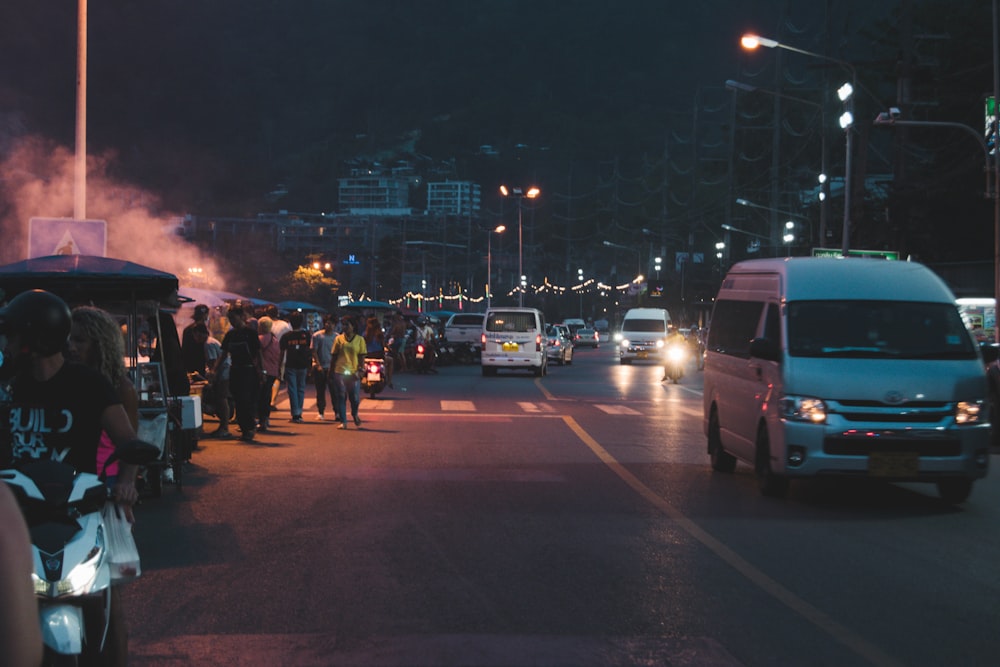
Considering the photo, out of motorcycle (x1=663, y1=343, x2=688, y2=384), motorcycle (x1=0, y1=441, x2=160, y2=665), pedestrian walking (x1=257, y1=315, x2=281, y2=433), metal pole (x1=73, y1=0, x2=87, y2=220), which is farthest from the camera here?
motorcycle (x1=663, y1=343, x2=688, y2=384)

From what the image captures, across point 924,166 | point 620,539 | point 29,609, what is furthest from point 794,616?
point 924,166

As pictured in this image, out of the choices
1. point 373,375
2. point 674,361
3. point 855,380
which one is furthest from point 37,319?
point 674,361

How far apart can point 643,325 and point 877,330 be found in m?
41.2

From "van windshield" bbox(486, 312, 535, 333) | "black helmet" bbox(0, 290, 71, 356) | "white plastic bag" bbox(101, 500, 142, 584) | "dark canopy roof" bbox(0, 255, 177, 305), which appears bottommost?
"white plastic bag" bbox(101, 500, 142, 584)

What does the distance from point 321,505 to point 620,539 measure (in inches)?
126

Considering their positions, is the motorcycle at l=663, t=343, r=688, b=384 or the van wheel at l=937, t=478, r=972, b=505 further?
the motorcycle at l=663, t=343, r=688, b=384

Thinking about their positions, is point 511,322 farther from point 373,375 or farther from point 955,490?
point 955,490

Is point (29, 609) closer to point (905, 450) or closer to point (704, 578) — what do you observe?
point (704, 578)

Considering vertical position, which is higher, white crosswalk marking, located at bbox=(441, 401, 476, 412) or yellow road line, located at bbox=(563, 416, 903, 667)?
yellow road line, located at bbox=(563, 416, 903, 667)

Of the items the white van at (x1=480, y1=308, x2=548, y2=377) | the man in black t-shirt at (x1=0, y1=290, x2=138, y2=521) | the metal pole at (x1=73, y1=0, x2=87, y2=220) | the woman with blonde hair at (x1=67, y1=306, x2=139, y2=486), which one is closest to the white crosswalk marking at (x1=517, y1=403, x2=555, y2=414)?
the metal pole at (x1=73, y1=0, x2=87, y2=220)

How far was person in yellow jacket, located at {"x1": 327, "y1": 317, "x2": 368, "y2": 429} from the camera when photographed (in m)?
20.3

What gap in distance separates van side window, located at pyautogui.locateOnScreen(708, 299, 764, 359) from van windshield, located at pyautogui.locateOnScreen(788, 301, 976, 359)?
0.85 meters

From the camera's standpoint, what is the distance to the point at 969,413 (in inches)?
471

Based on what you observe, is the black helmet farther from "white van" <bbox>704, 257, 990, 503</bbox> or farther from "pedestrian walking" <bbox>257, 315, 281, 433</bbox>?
"pedestrian walking" <bbox>257, 315, 281, 433</bbox>
